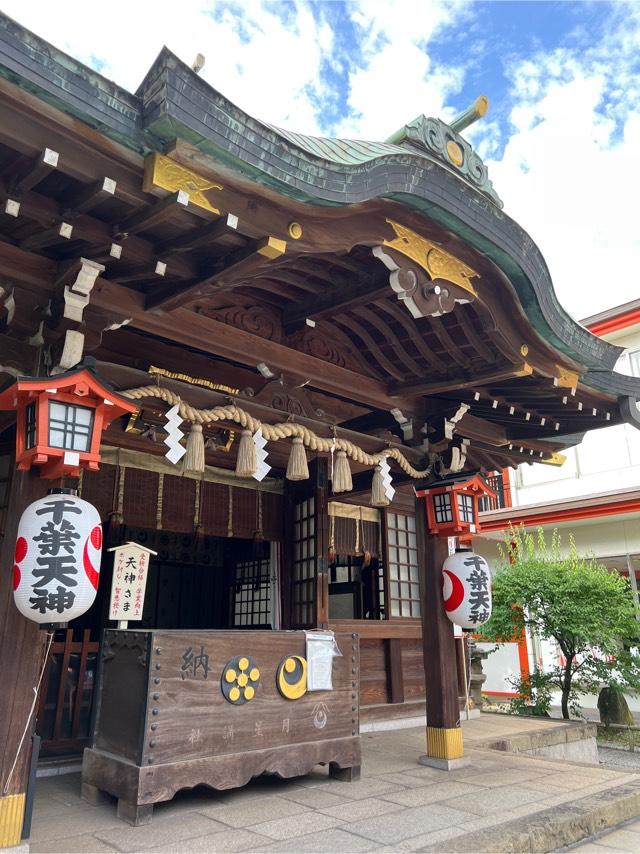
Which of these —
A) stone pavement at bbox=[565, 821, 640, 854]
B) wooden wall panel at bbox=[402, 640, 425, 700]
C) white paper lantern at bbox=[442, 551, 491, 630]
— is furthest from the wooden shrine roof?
stone pavement at bbox=[565, 821, 640, 854]

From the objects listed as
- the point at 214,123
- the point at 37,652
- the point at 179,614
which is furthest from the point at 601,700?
the point at 214,123

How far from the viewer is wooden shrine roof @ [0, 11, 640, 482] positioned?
321 cm

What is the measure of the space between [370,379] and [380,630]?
4002 mm

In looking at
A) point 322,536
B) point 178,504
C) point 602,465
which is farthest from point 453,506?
point 602,465

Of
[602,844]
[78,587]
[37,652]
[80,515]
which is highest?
[80,515]

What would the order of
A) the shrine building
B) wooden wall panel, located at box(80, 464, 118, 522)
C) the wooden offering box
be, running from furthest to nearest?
wooden wall panel, located at box(80, 464, 118, 522) → the wooden offering box → the shrine building

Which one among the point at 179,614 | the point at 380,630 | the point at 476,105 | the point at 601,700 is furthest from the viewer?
the point at 601,700

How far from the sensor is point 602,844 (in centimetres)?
444

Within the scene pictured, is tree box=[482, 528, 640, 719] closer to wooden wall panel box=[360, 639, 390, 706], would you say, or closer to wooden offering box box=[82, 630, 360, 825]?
wooden wall panel box=[360, 639, 390, 706]

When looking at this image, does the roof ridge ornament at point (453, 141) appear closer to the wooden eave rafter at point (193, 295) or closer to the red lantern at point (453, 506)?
the wooden eave rafter at point (193, 295)

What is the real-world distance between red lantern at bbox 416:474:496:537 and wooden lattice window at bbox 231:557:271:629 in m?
2.71

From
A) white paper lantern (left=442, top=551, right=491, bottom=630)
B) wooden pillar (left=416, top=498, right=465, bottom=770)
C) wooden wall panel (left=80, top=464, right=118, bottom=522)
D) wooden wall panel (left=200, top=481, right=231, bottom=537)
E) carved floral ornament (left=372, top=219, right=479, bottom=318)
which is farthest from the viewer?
wooden wall panel (left=200, top=481, right=231, bottom=537)

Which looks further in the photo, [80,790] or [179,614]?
[179,614]

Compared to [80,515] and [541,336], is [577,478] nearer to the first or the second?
[541,336]
